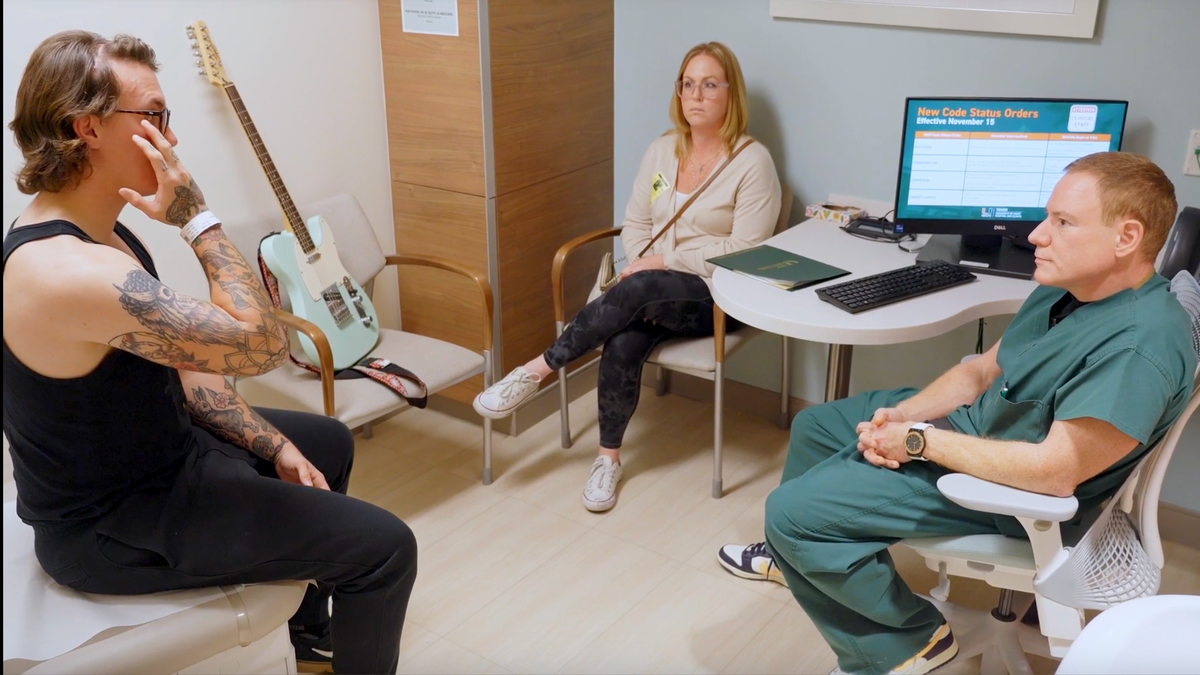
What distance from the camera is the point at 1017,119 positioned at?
2.58 m

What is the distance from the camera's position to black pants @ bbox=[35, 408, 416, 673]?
1700 millimetres

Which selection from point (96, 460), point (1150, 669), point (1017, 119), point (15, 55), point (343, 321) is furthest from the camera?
point (343, 321)

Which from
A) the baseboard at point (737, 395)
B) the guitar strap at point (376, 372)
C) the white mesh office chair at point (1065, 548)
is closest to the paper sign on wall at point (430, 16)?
the guitar strap at point (376, 372)

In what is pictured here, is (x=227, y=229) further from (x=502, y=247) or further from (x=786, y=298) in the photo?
(x=786, y=298)

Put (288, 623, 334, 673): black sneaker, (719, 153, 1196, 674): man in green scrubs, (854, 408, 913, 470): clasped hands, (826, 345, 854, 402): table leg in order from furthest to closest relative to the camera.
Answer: (826, 345, 854, 402): table leg
(288, 623, 334, 673): black sneaker
(854, 408, 913, 470): clasped hands
(719, 153, 1196, 674): man in green scrubs

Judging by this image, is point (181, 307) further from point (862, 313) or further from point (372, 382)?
point (862, 313)

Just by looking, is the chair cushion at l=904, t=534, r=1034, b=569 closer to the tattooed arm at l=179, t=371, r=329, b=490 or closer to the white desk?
the white desk

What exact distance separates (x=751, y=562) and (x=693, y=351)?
617mm

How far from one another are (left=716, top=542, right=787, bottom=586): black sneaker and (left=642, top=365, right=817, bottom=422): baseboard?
847 mm

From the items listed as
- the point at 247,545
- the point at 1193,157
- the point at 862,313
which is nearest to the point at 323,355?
the point at 247,545

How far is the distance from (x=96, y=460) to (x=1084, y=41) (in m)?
2.51

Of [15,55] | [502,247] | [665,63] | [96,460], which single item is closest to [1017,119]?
[665,63]

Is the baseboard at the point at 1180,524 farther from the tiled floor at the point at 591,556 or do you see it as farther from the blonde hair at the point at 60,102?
the blonde hair at the point at 60,102

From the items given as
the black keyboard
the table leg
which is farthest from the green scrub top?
the table leg
